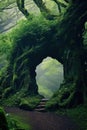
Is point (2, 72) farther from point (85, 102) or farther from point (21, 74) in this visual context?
point (85, 102)

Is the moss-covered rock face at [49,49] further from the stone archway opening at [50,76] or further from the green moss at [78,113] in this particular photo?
the stone archway opening at [50,76]

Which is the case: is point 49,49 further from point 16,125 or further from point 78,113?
point 16,125

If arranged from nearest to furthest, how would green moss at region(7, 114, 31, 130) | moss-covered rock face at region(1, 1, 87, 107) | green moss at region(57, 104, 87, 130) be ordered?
green moss at region(7, 114, 31, 130) → green moss at region(57, 104, 87, 130) → moss-covered rock face at region(1, 1, 87, 107)

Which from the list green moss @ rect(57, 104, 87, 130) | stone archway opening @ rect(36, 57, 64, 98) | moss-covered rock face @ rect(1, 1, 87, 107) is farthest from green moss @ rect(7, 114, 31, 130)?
stone archway opening @ rect(36, 57, 64, 98)

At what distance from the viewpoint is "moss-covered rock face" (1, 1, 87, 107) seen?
22370mm

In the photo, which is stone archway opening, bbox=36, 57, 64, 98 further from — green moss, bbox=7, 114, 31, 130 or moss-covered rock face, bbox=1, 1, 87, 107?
green moss, bbox=7, 114, 31, 130

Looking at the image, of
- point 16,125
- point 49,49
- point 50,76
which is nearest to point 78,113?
point 16,125

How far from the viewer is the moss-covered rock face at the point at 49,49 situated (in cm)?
2237

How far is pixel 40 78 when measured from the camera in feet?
184

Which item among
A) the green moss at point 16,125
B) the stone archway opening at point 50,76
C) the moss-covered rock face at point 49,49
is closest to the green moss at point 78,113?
the moss-covered rock face at point 49,49

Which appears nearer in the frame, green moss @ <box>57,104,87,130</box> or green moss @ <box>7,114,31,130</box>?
green moss @ <box>7,114,31,130</box>

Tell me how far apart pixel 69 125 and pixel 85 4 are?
1112cm

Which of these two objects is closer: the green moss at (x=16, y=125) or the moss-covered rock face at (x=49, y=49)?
the green moss at (x=16, y=125)

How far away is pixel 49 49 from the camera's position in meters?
27.3
